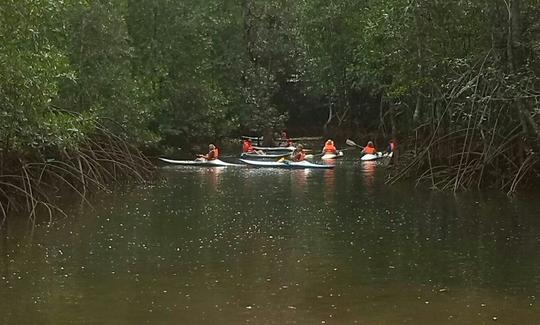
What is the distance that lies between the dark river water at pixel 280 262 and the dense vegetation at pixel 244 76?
167cm

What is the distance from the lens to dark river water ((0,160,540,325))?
8.73 m

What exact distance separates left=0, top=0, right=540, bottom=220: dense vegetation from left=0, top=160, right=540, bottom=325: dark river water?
65.8 inches

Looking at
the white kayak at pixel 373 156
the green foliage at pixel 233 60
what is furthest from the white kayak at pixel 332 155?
the green foliage at pixel 233 60

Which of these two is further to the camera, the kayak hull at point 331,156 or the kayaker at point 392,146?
the kayak hull at point 331,156

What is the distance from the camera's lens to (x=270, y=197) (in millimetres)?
19734

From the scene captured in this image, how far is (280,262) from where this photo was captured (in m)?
11.5

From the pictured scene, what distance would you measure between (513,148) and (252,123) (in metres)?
22.5

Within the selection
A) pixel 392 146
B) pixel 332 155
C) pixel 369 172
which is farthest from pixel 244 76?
pixel 369 172

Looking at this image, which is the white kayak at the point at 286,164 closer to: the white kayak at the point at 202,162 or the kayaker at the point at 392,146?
the white kayak at the point at 202,162

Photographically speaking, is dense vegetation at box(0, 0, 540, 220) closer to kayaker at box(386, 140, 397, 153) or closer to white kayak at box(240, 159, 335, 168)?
kayaker at box(386, 140, 397, 153)

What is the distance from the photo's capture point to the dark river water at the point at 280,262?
8.73m

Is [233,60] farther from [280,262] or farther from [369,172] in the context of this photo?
[280,262]

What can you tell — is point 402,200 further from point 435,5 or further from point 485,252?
A: point 485,252

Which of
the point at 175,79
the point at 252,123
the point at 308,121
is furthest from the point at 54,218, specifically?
the point at 308,121
